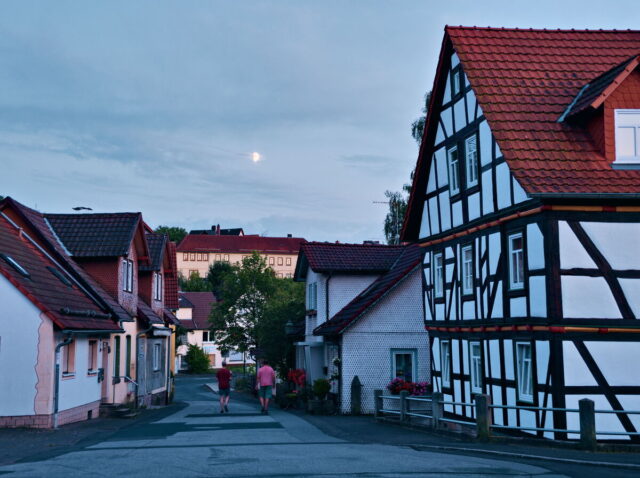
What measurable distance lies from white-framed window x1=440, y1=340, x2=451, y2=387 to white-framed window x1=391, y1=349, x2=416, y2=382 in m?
5.68

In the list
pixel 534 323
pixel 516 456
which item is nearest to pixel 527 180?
pixel 534 323

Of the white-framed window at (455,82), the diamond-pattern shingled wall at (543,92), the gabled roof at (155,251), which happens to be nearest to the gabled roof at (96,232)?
the gabled roof at (155,251)

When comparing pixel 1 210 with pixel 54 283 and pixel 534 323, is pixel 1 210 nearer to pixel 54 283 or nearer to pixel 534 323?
pixel 54 283

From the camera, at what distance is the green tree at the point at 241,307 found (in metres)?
65.0

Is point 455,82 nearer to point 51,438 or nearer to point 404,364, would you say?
point 404,364

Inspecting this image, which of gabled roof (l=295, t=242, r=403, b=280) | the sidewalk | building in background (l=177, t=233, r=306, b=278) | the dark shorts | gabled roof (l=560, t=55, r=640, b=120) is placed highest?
building in background (l=177, t=233, r=306, b=278)

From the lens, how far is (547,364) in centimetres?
1773

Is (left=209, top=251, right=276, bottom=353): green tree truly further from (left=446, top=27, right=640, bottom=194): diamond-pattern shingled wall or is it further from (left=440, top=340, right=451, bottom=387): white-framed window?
(left=446, top=27, right=640, bottom=194): diamond-pattern shingled wall

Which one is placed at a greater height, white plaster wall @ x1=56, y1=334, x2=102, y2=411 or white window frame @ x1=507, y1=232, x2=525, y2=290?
white window frame @ x1=507, y1=232, x2=525, y2=290

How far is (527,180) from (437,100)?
7119 millimetres

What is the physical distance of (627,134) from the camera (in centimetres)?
1870

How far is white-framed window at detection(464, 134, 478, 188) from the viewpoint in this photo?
21562 mm

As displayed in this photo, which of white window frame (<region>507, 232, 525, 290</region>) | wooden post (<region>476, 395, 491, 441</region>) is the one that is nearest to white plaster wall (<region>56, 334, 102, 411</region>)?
wooden post (<region>476, 395, 491, 441</region>)

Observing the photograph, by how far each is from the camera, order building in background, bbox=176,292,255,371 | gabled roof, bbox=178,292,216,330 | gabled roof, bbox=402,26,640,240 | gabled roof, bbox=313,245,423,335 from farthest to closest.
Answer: gabled roof, bbox=178,292,216,330
building in background, bbox=176,292,255,371
gabled roof, bbox=313,245,423,335
gabled roof, bbox=402,26,640,240
